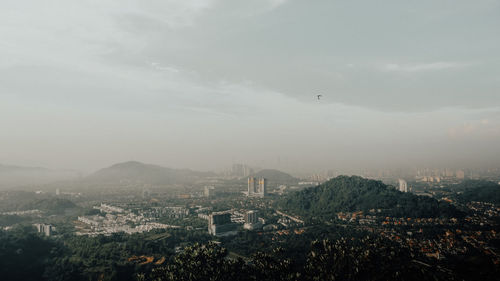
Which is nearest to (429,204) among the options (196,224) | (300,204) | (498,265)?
(300,204)

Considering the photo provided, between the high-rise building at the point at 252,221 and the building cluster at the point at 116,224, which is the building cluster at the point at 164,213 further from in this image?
the high-rise building at the point at 252,221

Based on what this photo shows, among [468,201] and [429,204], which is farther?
[468,201]

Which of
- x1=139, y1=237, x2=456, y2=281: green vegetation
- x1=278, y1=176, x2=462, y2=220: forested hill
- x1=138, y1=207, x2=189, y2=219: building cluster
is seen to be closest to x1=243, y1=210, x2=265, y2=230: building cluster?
x1=278, y1=176, x2=462, y2=220: forested hill

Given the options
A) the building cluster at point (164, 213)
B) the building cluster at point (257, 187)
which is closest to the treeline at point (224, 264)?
the building cluster at point (164, 213)

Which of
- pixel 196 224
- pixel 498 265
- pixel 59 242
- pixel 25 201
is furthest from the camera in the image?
pixel 25 201

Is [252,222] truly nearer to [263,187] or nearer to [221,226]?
[221,226]

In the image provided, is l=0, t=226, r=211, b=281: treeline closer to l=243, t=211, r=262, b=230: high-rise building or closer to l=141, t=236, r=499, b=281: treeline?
l=141, t=236, r=499, b=281: treeline

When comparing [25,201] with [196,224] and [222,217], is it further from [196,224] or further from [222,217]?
[222,217]
